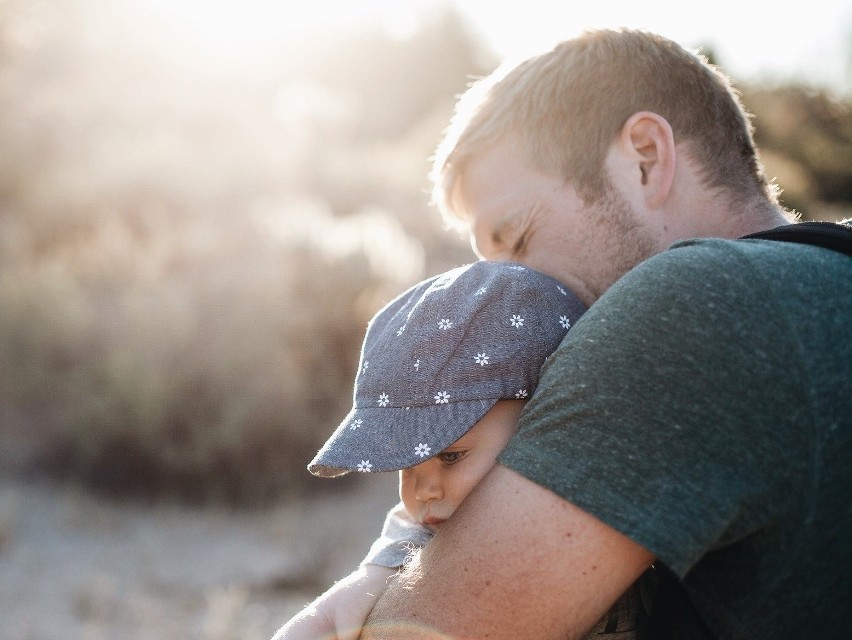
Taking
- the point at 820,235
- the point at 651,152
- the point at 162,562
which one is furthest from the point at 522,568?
the point at 162,562

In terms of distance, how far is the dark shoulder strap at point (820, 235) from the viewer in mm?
1318

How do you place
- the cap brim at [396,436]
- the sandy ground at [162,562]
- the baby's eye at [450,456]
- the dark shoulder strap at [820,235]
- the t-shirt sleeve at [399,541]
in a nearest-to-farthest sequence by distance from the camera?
the dark shoulder strap at [820,235] < the cap brim at [396,436] < the baby's eye at [450,456] < the t-shirt sleeve at [399,541] < the sandy ground at [162,562]

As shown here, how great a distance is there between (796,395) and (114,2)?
73.3 feet

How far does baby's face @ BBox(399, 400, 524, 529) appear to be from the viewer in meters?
1.53

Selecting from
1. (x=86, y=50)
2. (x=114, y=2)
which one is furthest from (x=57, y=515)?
(x=114, y=2)

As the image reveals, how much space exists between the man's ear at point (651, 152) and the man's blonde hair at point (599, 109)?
0.05 metres

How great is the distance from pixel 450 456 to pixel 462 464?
0.03 metres

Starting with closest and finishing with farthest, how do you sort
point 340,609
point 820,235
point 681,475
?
point 681,475, point 820,235, point 340,609

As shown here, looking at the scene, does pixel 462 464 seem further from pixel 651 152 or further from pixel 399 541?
pixel 651 152

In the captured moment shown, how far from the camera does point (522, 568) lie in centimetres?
121

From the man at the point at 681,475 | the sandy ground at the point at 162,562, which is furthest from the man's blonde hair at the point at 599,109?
the sandy ground at the point at 162,562

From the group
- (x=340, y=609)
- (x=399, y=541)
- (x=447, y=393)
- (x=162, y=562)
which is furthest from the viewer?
(x=162, y=562)

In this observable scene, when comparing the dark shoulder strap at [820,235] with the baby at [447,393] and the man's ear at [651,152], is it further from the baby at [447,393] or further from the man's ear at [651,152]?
the man's ear at [651,152]

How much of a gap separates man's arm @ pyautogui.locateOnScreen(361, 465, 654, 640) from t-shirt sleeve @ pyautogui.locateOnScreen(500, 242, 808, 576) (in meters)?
0.05
